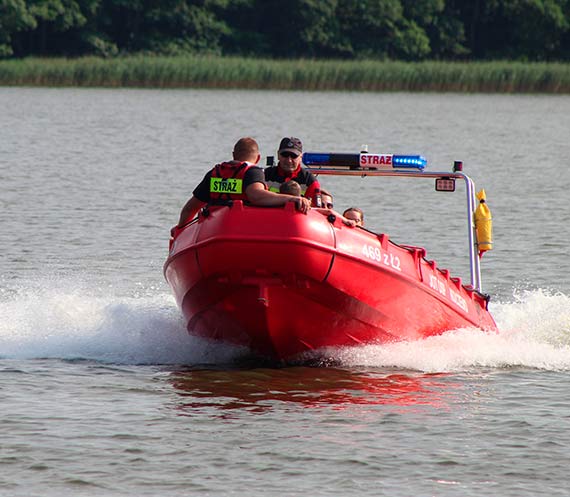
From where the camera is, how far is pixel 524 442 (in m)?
8.33

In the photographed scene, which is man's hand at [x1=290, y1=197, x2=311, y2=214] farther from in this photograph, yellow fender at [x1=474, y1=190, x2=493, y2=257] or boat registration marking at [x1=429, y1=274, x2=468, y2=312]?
yellow fender at [x1=474, y1=190, x2=493, y2=257]

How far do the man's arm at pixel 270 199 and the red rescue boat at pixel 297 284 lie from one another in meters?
0.04

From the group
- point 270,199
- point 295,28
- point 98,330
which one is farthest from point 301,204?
point 295,28

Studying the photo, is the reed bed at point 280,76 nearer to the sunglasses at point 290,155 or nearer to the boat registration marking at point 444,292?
the boat registration marking at point 444,292

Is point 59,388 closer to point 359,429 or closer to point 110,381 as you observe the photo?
point 110,381

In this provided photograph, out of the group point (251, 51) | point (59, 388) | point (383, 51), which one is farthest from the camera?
point (383, 51)

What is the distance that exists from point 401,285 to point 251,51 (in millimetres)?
55819

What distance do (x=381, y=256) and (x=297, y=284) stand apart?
0.71 m

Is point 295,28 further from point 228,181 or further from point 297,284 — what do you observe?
point 297,284

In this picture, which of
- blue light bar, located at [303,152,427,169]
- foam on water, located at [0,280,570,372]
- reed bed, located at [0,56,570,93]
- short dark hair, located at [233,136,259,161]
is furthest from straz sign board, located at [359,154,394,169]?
reed bed, located at [0,56,570,93]

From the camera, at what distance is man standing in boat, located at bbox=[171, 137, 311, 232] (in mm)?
9297

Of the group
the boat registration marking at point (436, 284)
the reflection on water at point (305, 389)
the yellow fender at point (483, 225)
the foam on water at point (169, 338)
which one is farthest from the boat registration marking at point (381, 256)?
the yellow fender at point (483, 225)

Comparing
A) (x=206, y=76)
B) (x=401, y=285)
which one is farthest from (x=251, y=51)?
(x=401, y=285)

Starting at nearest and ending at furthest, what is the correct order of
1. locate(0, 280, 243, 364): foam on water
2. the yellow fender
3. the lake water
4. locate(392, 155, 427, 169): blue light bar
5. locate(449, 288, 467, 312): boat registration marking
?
the lake water, locate(0, 280, 243, 364): foam on water, locate(449, 288, 467, 312): boat registration marking, locate(392, 155, 427, 169): blue light bar, the yellow fender
